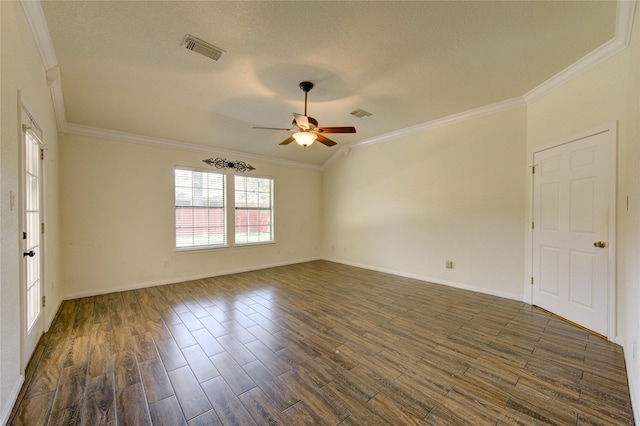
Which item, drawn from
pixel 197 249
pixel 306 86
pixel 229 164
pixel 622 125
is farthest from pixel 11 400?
pixel 622 125

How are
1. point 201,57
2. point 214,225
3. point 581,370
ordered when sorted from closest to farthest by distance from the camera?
point 581,370, point 201,57, point 214,225

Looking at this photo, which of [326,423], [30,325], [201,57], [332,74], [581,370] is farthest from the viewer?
[332,74]

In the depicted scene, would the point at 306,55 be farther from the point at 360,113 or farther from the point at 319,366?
the point at 319,366

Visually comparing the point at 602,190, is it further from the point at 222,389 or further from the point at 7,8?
the point at 7,8

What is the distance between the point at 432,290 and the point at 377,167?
2.87 m

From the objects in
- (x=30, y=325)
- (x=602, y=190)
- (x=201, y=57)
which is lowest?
(x=30, y=325)

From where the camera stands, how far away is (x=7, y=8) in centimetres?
166

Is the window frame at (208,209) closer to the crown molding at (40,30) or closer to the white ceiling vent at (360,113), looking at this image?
the crown molding at (40,30)

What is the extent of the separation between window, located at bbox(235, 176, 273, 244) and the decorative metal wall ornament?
21 centimetres

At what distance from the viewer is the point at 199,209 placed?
525cm

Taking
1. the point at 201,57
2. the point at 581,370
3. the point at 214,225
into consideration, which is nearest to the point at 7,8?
the point at 201,57

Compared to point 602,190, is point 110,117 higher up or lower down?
higher up

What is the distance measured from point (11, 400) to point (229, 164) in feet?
14.9

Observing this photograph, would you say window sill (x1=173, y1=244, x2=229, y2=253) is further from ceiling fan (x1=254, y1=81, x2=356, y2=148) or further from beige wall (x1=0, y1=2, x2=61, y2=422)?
ceiling fan (x1=254, y1=81, x2=356, y2=148)
